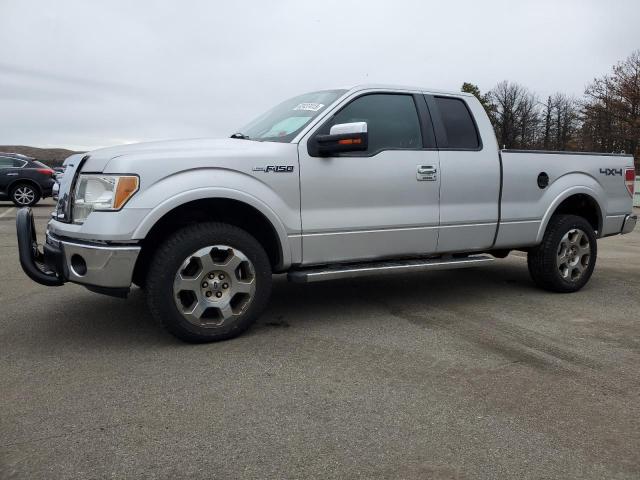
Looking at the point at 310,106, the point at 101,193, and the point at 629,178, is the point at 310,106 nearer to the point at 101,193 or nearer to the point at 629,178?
the point at 101,193

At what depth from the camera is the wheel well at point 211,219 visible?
405cm

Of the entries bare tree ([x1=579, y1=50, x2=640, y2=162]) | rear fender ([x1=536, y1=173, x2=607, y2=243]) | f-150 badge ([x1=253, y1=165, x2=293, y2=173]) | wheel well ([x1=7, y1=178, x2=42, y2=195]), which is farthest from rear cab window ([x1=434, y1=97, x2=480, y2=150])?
bare tree ([x1=579, y1=50, x2=640, y2=162])

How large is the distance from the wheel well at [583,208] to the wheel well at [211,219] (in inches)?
120

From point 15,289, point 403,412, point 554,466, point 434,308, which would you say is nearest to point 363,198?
point 434,308

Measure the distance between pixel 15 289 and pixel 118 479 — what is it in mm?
4115

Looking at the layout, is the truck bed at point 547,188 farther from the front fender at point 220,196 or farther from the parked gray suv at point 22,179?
the parked gray suv at point 22,179

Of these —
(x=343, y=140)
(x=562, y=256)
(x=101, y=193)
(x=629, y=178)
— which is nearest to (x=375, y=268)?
(x=343, y=140)

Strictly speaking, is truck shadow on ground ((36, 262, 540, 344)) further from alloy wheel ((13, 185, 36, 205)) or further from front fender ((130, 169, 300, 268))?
alloy wheel ((13, 185, 36, 205))

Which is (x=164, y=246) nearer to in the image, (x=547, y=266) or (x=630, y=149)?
(x=547, y=266)

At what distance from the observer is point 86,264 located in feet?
12.3

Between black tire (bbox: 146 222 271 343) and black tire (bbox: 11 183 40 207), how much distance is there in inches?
614

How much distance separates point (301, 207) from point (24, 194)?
52.1 feet

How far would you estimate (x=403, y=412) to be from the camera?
9.77ft

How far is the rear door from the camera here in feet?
16.1
